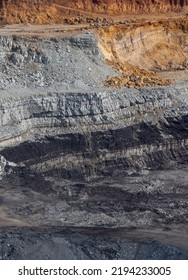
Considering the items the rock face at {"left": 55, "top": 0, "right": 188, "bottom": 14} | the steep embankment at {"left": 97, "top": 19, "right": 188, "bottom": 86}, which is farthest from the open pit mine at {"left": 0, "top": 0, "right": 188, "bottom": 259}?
the rock face at {"left": 55, "top": 0, "right": 188, "bottom": 14}

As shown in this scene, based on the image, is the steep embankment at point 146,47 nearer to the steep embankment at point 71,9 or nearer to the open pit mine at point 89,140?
the open pit mine at point 89,140

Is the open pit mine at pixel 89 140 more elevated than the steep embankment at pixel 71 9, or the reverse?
the steep embankment at pixel 71 9

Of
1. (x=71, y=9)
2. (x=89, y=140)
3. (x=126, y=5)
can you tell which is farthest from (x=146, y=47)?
(x=89, y=140)

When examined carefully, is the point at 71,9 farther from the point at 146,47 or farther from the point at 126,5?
the point at 146,47

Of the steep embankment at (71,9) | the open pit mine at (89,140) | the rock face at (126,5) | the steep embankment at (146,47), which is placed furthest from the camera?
the rock face at (126,5)

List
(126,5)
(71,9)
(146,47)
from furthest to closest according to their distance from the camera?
1. (126,5)
2. (71,9)
3. (146,47)

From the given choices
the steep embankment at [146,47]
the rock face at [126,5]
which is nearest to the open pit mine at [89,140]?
the steep embankment at [146,47]

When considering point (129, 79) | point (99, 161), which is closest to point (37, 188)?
point (99, 161)

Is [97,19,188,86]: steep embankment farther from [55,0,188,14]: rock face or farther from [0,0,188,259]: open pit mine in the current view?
[55,0,188,14]: rock face
